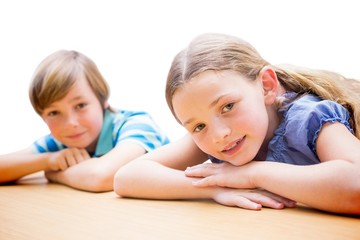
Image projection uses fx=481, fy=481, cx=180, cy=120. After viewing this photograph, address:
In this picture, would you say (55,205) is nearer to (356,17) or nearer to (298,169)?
(298,169)

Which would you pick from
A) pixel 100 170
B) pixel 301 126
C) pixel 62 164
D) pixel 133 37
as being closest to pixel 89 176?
pixel 100 170

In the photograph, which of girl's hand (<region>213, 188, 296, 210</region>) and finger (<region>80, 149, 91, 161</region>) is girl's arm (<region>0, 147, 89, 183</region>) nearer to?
finger (<region>80, 149, 91, 161</region>)

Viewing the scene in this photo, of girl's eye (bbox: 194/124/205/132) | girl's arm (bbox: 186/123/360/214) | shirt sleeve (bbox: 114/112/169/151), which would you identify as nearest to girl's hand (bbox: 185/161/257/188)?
girl's arm (bbox: 186/123/360/214)

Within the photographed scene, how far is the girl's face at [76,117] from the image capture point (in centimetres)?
166

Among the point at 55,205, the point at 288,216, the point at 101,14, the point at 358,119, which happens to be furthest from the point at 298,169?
the point at 101,14

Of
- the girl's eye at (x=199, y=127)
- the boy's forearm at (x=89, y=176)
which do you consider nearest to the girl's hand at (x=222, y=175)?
the girl's eye at (x=199, y=127)

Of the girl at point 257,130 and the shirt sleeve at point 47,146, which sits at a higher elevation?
the girl at point 257,130

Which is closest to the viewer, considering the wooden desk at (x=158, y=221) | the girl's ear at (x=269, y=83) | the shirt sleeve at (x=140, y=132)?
the wooden desk at (x=158, y=221)

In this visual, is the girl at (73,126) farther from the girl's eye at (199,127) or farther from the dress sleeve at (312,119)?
the dress sleeve at (312,119)

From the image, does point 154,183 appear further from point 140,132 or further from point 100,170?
point 140,132

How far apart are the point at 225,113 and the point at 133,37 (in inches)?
51.9

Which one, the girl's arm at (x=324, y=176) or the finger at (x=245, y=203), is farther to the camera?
the finger at (x=245, y=203)

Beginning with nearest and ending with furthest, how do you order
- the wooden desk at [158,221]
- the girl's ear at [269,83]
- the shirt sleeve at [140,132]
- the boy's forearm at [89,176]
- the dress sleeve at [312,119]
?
the wooden desk at [158,221]
the dress sleeve at [312,119]
the girl's ear at [269,83]
the boy's forearm at [89,176]
the shirt sleeve at [140,132]

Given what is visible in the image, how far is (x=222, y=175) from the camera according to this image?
112 centimetres
